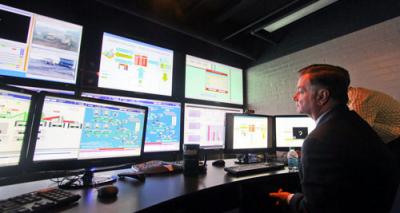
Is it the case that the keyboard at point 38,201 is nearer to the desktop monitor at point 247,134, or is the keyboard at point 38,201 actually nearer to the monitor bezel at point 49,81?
the monitor bezel at point 49,81

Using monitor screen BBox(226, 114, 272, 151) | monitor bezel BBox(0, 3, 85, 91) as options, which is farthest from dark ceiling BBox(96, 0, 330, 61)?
monitor screen BBox(226, 114, 272, 151)

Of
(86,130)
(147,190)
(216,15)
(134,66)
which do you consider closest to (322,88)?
(147,190)

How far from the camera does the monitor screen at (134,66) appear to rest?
1.67 metres

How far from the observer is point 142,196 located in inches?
32.8

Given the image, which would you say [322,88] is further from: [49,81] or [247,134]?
[49,81]

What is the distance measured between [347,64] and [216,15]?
1414 mm

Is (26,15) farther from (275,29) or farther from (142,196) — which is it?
(275,29)

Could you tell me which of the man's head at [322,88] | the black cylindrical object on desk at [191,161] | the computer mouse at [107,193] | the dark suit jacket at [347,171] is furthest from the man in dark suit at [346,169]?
the computer mouse at [107,193]

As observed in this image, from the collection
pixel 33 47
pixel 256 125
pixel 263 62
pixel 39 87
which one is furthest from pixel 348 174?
pixel 263 62

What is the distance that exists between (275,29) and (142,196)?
233cm

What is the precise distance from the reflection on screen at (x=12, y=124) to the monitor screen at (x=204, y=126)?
123 centimetres

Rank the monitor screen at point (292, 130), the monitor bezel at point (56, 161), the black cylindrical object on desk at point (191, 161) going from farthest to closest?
the monitor screen at point (292, 130) → the black cylindrical object on desk at point (191, 161) → the monitor bezel at point (56, 161)

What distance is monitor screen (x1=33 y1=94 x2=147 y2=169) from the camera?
0.89 meters

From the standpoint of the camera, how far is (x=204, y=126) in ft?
6.70
